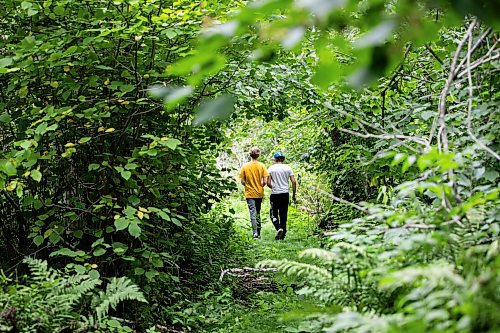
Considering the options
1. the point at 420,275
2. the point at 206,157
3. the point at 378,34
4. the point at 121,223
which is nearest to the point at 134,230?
the point at 121,223

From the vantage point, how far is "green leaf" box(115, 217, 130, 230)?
3.73m

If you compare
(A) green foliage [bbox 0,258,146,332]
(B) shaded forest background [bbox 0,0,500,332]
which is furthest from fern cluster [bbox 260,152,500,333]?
(A) green foliage [bbox 0,258,146,332]

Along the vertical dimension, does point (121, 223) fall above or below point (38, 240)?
above

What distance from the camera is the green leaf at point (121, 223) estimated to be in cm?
373

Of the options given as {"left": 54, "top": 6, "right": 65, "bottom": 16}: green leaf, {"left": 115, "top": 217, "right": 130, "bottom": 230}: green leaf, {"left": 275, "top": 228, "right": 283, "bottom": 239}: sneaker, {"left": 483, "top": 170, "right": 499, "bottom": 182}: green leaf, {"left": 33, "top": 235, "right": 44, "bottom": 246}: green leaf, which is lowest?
{"left": 275, "top": 228, "right": 283, "bottom": 239}: sneaker

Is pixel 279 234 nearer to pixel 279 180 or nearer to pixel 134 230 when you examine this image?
pixel 279 180

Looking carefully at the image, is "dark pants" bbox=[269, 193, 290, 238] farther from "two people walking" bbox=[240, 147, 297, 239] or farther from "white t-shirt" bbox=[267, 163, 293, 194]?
"white t-shirt" bbox=[267, 163, 293, 194]

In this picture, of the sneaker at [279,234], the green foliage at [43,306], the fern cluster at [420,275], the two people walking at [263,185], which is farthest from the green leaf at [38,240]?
the sneaker at [279,234]

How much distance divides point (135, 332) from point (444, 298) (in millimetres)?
3282

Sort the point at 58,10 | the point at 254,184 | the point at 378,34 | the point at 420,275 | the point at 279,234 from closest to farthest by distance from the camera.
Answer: the point at 378,34, the point at 420,275, the point at 58,10, the point at 279,234, the point at 254,184

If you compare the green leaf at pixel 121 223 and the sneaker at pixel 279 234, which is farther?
the sneaker at pixel 279 234

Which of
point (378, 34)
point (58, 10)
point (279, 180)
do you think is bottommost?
point (279, 180)

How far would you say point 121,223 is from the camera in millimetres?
3781

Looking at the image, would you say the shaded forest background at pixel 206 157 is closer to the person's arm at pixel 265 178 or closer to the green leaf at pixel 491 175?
the green leaf at pixel 491 175
